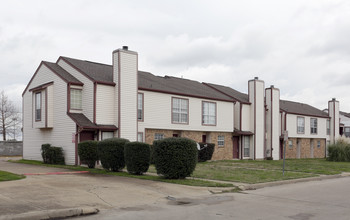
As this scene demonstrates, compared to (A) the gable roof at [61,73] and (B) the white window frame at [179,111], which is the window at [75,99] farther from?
(B) the white window frame at [179,111]

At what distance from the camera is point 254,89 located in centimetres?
3272

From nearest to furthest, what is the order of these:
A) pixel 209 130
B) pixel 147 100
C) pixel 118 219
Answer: pixel 118 219, pixel 147 100, pixel 209 130

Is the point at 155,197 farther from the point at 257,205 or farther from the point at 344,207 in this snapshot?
the point at 344,207

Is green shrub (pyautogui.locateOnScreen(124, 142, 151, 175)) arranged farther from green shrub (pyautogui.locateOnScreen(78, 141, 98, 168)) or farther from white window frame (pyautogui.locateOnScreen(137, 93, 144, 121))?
white window frame (pyautogui.locateOnScreen(137, 93, 144, 121))

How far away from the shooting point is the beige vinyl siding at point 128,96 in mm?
22797

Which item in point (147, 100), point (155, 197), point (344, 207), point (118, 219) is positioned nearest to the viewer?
point (118, 219)

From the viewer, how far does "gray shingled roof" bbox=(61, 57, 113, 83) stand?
2300 cm

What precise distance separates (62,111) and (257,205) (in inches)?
611

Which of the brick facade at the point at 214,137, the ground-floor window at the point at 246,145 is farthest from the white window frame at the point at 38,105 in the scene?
the ground-floor window at the point at 246,145

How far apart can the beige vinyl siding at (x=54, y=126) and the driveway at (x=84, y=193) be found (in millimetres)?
8156

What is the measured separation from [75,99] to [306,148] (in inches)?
1092

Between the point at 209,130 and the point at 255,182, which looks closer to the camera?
the point at 255,182

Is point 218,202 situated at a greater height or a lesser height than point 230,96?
lesser

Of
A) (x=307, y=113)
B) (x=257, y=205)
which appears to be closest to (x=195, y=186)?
(x=257, y=205)
